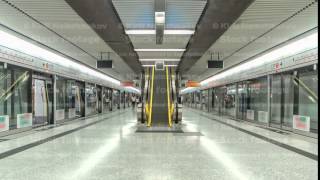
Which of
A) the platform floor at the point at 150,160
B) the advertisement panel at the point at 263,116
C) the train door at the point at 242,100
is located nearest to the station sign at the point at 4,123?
the platform floor at the point at 150,160

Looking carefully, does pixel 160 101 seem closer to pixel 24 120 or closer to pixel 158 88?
pixel 158 88

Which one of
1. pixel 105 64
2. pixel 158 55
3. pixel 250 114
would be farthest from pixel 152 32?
pixel 250 114

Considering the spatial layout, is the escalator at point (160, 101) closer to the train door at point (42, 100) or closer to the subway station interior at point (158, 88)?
the subway station interior at point (158, 88)

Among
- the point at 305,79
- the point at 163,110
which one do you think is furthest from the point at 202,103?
the point at 305,79

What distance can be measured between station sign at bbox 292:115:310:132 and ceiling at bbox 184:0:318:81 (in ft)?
8.71

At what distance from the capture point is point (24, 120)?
10.6 m

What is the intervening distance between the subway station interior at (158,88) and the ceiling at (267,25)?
0.03 meters

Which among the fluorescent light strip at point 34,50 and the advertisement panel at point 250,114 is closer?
the fluorescent light strip at point 34,50

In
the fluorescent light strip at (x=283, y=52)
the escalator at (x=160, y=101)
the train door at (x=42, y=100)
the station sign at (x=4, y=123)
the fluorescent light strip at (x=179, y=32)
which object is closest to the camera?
the station sign at (x=4, y=123)

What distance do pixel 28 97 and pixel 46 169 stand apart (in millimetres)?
7040

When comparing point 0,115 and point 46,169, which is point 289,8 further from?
point 0,115

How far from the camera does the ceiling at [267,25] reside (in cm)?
688

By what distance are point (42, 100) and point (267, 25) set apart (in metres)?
8.84

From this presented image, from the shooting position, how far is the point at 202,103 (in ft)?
103
